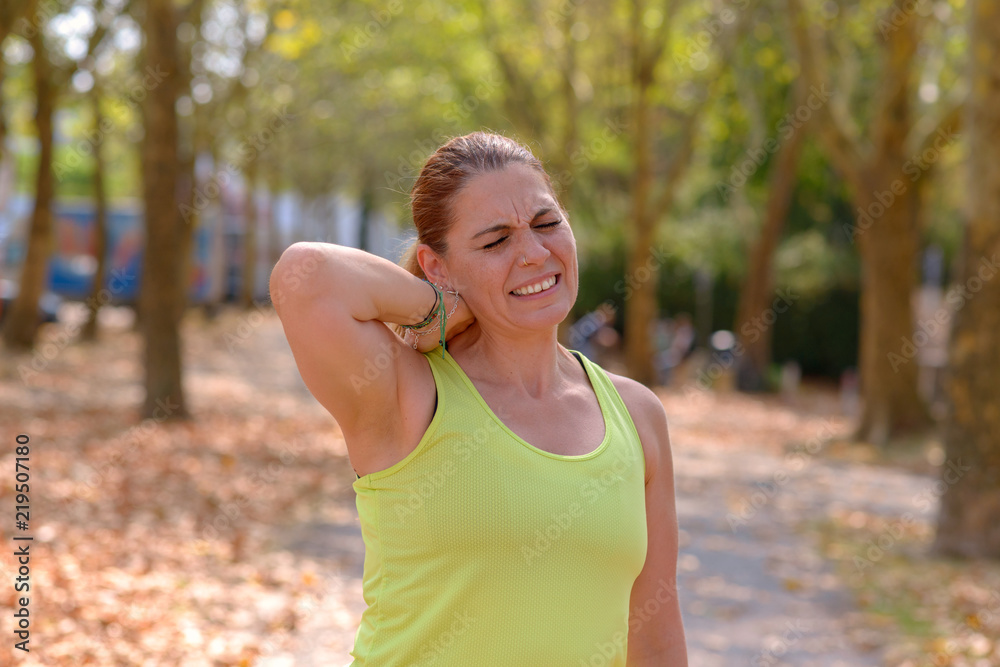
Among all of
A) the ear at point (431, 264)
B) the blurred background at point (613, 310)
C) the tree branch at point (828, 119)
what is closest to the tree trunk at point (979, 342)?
the blurred background at point (613, 310)

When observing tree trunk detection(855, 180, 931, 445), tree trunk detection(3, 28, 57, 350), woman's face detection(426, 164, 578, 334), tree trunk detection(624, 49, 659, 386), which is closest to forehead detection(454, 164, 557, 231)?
woman's face detection(426, 164, 578, 334)

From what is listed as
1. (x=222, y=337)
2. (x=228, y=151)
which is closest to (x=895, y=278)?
(x=222, y=337)

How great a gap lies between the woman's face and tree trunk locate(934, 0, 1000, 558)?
6.09m

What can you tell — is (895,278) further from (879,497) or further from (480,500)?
(480,500)

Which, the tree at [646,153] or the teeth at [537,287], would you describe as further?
the tree at [646,153]

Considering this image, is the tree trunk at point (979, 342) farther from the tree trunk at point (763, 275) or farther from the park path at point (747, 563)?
the tree trunk at point (763, 275)

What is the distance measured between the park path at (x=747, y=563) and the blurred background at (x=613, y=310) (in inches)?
1.7

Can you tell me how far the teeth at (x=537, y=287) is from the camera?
212cm

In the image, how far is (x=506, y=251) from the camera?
2109 mm

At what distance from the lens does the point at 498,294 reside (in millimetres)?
2113

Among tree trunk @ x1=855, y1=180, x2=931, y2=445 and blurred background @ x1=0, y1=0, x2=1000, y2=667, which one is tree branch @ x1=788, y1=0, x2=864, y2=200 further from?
tree trunk @ x1=855, y1=180, x2=931, y2=445

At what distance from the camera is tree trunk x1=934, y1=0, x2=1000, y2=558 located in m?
7.35

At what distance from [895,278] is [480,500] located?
514 inches

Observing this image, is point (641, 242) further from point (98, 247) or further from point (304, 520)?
point (304, 520)
